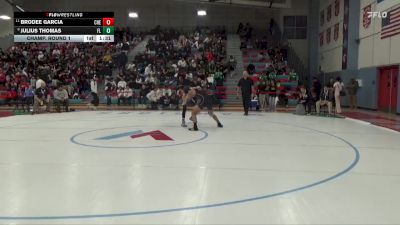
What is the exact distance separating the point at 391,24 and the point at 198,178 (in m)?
14.3

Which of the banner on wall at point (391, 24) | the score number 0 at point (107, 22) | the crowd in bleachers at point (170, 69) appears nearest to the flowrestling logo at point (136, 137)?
the crowd in bleachers at point (170, 69)

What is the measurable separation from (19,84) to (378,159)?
20.1 meters

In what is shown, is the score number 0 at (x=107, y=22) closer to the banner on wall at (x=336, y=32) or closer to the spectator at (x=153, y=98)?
the spectator at (x=153, y=98)

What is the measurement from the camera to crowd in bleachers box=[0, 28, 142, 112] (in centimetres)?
2164

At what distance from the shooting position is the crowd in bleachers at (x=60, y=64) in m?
21.6

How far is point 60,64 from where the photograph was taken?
81.6 feet

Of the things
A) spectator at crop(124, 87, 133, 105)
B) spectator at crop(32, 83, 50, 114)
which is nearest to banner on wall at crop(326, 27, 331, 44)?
spectator at crop(124, 87, 133, 105)

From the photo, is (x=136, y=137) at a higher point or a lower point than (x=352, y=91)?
lower

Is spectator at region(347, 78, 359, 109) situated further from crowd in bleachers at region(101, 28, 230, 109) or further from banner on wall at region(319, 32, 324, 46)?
banner on wall at region(319, 32, 324, 46)

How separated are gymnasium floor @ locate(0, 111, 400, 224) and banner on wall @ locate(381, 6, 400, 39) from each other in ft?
26.8

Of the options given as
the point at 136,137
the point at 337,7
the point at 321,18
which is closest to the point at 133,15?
the point at 321,18

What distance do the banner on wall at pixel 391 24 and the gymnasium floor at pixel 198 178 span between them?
26.8ft

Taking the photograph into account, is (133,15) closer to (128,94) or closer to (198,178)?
(128,94)

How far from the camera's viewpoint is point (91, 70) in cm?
2388
